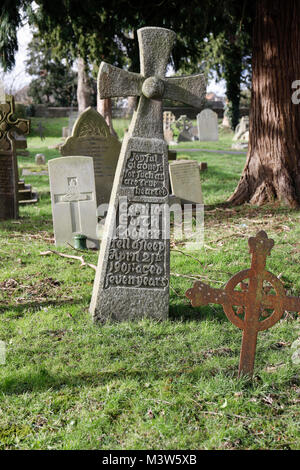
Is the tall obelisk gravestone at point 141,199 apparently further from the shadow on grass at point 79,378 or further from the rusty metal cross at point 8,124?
the rusty metal cross at point 8,124

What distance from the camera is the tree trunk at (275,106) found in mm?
7707

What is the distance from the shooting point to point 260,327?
120 inches

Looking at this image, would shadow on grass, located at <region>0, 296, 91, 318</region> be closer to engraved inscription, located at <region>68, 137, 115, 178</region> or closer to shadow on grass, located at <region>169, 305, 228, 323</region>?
shadow on grass, located at <region>169, 305, 228, 323</region>

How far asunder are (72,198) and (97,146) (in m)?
2.31

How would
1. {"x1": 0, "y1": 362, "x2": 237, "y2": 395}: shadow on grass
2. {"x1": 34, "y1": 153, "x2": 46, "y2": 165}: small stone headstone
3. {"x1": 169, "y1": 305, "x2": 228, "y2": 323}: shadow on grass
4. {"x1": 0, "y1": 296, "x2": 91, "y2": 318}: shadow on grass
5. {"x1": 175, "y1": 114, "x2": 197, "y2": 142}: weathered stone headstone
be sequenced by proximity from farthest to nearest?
{"x1": 175, "y1": 114, "x2": 197, "y2": 142}: weathered stone headstone, {"x1": 34, "y1": 153, "x2": 46, "y2": 165}: small stone headstone, {"x1": 0, "y1": 296, "x2": 91, "y2": 318}: shadow on grass, {"x1": 169, "y1": 305, "x2": 228, "y2": 323}: shadow on grass, {"x1": 0, "y1": 362, "x2": 237, "y2": 395}: shadow on grass

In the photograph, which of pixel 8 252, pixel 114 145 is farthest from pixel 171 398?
pixel 114 145

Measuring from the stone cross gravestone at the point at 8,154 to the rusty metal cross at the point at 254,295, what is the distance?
19.2ft

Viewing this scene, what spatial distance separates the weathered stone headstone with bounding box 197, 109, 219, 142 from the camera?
23953 millimetres

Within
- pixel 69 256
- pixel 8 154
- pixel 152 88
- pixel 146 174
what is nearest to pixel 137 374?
pixel 146 174

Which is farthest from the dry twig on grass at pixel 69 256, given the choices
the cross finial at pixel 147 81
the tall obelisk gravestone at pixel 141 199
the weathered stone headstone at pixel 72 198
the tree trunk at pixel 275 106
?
the tree trunk at pixel 275 106

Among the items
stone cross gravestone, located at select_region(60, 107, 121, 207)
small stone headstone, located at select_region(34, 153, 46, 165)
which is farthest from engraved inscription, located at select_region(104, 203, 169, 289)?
small stone headstone, located at select_region(34, 153, 46, 165)

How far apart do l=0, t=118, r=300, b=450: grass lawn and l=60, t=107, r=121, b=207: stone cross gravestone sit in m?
3.39
